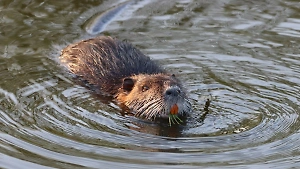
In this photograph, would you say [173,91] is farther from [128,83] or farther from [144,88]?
[128,83]

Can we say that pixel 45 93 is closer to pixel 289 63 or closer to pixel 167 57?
pixel 167 57

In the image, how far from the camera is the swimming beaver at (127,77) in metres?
6.83

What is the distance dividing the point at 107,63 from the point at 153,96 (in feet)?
3.71

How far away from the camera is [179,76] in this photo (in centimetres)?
789

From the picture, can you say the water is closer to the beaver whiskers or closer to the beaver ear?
the beaver whiskers

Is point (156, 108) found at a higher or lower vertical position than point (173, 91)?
lower

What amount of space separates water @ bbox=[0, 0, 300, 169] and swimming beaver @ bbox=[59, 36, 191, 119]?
0.17 metres

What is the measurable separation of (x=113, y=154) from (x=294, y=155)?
1.41 m

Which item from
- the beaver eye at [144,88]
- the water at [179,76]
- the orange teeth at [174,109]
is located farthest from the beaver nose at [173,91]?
the beaver eye at [144,88]

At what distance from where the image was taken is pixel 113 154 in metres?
5.86

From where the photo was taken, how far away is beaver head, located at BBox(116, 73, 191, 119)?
267 inches

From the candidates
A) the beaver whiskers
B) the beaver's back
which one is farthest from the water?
the beaver's back

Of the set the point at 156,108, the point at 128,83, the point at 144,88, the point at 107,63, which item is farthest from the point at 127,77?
the point at 156,108

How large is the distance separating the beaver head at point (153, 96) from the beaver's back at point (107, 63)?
0.86ft
